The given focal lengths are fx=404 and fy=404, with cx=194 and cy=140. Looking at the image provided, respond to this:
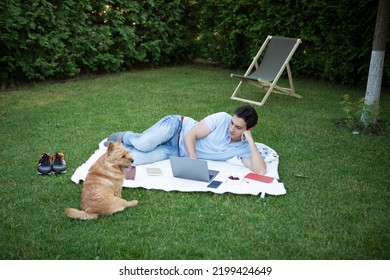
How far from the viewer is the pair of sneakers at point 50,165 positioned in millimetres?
4247

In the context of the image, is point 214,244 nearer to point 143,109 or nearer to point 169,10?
point 143,109

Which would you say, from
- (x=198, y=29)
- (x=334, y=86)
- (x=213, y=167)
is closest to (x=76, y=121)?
(x=213, y=167)

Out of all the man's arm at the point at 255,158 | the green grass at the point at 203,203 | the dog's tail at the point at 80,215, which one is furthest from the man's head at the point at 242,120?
the dog's tail at the point at 80,215

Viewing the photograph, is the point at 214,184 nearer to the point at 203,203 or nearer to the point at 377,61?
the point at 203,203

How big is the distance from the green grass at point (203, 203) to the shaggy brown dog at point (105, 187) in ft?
0.27

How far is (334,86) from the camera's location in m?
9.19

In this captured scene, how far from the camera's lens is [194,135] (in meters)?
4.44

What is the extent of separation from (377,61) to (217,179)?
11.4 feet

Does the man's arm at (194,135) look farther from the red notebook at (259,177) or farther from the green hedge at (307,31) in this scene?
the green hedge at (307,31)

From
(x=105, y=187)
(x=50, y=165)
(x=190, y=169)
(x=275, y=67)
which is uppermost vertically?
(x=275, y=67)

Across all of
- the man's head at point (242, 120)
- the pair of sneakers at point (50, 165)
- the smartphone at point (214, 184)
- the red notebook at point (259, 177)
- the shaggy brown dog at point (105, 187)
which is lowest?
the pair of sneakers at point (50, 165)

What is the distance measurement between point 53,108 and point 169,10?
5601 mm

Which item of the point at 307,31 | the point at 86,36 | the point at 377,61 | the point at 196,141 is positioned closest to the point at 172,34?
the point at 86,36
